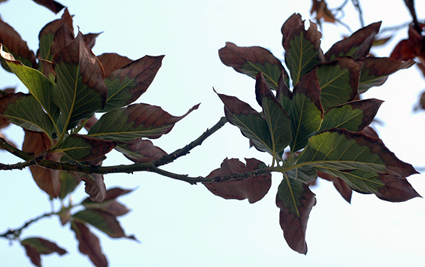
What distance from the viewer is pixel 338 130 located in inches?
21.6

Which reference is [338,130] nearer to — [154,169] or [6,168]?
[154,169]

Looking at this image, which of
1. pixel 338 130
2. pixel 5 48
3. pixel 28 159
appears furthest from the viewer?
pixel 5 48

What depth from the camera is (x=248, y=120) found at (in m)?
0.62

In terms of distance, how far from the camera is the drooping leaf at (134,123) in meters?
0.61

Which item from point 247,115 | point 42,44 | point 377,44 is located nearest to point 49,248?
point 42,44

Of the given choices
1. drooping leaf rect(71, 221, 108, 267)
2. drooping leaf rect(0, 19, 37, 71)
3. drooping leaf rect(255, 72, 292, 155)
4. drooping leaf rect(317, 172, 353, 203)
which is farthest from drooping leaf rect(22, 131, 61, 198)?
drooping leaf rect(317, 172, 353, 203)

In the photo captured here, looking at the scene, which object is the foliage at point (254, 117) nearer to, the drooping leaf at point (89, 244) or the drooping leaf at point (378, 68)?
the drooping leaf at point (378, 68)

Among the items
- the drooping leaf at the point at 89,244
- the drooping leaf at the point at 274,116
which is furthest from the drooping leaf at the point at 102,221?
the drooping leaf at the point at 274,116

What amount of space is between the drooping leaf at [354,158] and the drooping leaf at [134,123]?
0.25 meters

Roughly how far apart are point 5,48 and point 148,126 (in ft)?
1.44

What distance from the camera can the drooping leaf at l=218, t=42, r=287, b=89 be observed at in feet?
2.50

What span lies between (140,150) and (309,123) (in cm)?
A: 36

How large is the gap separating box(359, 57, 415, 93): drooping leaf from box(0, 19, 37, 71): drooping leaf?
0.79 m

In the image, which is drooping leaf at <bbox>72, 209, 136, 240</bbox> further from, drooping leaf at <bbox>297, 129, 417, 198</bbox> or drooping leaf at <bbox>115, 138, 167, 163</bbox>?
drooping leaf at <bbox>297, 129, 417, 198</bbox>
